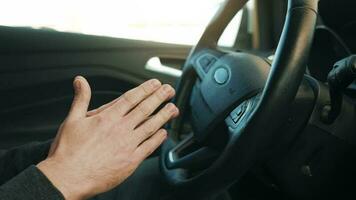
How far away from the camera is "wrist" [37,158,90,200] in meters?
0.62

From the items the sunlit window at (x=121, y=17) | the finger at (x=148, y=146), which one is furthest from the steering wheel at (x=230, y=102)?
the sunlit window at (x=121, y=17)

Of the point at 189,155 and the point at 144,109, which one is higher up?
the point at 144,109

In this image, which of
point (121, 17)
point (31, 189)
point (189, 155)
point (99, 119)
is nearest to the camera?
point (31, 189)

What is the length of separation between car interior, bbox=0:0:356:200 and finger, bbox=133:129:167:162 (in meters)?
0.12

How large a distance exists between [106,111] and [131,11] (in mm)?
900

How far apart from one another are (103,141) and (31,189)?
0.42ft

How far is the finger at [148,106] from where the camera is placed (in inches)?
28.2

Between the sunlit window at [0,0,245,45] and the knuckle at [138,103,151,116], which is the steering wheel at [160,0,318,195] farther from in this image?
the sunlit window at [0,0,245,45]

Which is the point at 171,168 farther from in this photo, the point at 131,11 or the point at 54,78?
the point at 131,11

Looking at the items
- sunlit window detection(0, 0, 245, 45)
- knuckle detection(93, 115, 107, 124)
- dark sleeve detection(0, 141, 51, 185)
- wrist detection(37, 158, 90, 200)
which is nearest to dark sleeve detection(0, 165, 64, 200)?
wrist detection(37, 158, 90, 200)

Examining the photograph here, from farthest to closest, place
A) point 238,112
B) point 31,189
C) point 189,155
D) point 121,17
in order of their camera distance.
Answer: point 121,17 → point 189,155 → point 238,112 → point 31,189

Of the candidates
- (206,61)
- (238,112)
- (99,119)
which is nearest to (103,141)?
(99,119)

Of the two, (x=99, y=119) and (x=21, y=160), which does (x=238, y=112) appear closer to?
(x=99, y=119)

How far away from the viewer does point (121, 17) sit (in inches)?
60.9
